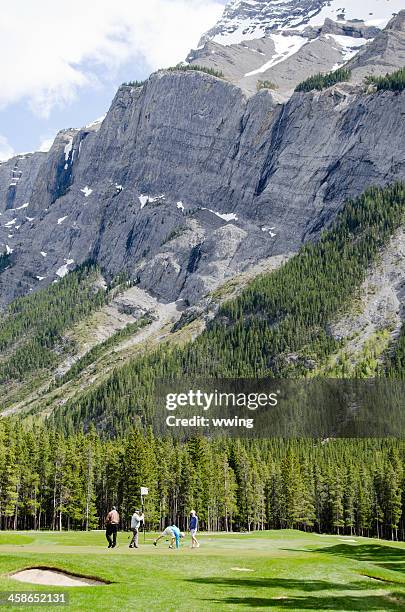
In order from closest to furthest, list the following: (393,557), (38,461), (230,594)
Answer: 1. (230,594)
2. (393,557)
3. (38,461)

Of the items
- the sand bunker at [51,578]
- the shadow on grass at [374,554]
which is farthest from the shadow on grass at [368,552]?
the sand bunker at [51,578]

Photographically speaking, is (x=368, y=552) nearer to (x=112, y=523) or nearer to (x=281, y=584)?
(x=112, y=523)

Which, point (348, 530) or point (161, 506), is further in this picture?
point (348, 530)

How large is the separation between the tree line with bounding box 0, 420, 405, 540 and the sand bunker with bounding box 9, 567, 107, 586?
6286 centimetres

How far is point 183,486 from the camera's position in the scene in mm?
110500

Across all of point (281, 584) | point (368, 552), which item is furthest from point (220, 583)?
point (368, 552)

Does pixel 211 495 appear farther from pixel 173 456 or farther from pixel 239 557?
pixel 239 557

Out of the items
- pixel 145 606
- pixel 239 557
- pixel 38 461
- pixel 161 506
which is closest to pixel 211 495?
pixel 161 506

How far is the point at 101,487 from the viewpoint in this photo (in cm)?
11338

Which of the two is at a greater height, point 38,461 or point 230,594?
point 38,461

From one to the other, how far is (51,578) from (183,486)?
83764 mm

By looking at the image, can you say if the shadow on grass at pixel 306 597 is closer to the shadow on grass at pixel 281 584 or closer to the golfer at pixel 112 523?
the shadow on grass at pixel 281 584

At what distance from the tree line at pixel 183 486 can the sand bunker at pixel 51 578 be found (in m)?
62.9

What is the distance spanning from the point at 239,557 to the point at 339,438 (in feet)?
518
